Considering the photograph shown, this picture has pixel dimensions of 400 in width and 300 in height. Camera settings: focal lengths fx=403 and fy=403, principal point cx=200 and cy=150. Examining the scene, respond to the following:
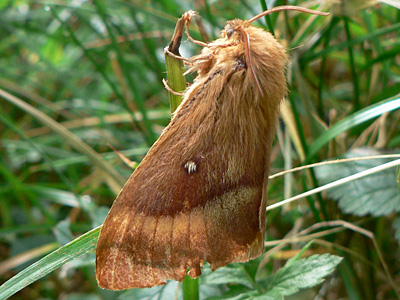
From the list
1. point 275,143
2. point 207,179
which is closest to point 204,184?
point 207,179

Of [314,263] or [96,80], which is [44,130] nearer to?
[96,80]

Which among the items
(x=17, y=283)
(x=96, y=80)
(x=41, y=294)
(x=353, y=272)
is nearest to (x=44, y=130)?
(x=96, y=80)

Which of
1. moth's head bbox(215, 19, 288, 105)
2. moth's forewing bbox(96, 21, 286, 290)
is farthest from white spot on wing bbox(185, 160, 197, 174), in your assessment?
moth's head bbox(215, 19, 288, 105)

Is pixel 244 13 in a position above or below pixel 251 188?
above

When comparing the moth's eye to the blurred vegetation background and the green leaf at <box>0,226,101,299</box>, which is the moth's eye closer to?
the blurred vegetation background

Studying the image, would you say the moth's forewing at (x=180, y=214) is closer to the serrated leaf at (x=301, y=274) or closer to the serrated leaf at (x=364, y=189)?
the serrated leaf at (x=301, y=274)

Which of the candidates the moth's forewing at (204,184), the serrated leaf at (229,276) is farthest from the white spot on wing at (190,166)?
the serrated leaf at (229,276)

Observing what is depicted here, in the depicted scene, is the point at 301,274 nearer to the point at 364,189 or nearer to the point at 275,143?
the point at 364,189
